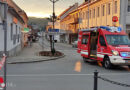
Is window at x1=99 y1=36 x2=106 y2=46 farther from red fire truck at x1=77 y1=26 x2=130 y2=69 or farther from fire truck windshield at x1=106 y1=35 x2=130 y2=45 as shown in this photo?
fire truck windshield at x1=106 y1=35 x2=130 y2=45

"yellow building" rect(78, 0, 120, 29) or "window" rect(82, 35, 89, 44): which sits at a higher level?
"yellow building" rect(78, 0, 120, 29)

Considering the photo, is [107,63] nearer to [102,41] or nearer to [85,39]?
[102,41]

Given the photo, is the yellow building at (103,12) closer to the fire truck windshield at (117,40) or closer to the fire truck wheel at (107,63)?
the fire truck windshield at (117,40)

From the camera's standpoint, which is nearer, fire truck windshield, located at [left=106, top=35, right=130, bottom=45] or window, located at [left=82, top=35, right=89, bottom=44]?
fire truck windshield, located at [left=106, top=35, right=130, bottom=45]

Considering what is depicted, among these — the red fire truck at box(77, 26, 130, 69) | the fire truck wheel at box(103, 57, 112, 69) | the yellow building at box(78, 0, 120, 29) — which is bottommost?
the fire truck wheel at box(103, 57, 112, 69)

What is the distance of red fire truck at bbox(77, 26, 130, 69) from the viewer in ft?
38.5

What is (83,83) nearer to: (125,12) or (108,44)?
(108,44)

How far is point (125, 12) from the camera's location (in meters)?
28.9

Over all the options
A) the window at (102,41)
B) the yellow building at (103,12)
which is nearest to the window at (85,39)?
the window at (102,41)

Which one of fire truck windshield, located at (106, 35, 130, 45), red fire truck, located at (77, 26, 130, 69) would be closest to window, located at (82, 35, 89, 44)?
red fire truck, located at (77, 26, 130, 69)

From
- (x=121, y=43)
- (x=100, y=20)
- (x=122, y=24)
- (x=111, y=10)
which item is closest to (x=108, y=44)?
(x=121, y=43)

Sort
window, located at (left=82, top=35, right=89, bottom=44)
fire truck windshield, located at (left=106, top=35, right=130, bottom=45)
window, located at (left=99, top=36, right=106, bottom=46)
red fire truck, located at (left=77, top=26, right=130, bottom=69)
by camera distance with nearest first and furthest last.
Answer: red fire truck, located at (left=77, top=26, right=130, bottom=69), fire truck windshield, located at (left=106, top=35, right=130, bottom=45), window, located at (left=99, top=36, right=106, bottom=46), window, located at (left=82, top=35, right=89, bottom=44)

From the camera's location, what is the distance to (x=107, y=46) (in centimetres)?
1249

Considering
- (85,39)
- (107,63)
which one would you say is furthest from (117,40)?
(85,39)
